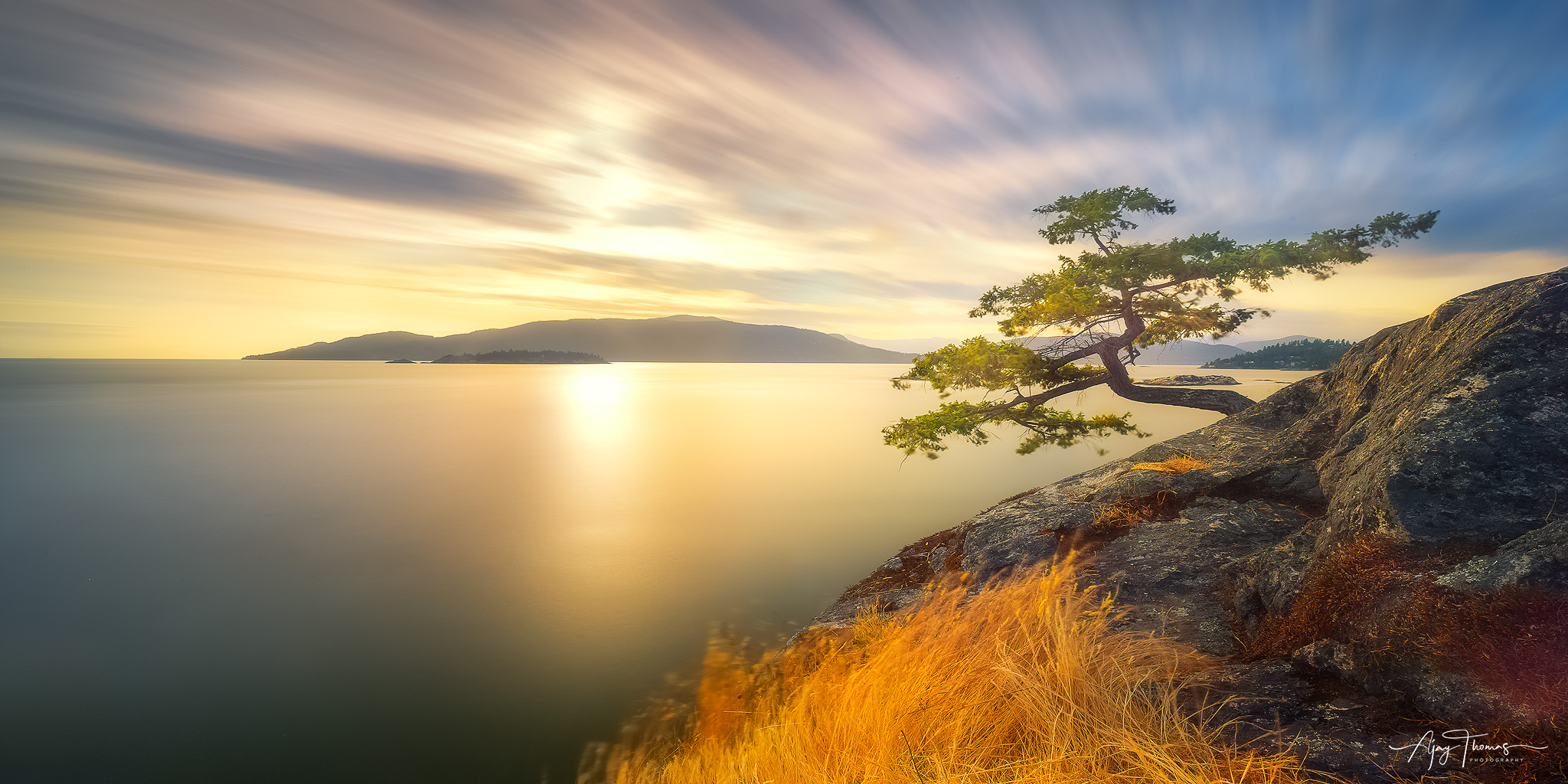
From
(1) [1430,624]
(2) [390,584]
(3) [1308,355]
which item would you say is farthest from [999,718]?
(3) [1308,355]

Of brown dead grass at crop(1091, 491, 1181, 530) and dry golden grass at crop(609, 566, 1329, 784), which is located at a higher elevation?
brown dead grass at crop(1091, 491, 1181, 530)

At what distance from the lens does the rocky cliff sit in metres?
3.17

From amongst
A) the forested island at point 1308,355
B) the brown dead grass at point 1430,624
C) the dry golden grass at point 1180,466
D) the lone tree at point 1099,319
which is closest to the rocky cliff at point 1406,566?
the brown dead grass at point 1430,624

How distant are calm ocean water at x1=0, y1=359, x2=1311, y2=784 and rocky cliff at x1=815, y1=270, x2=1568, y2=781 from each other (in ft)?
23.7

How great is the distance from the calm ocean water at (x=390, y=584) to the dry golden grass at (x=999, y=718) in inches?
141

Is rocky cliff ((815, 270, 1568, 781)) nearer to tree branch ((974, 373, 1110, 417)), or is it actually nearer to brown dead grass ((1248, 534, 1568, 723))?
brown dead grass ((1248, 534, 1568, 723))

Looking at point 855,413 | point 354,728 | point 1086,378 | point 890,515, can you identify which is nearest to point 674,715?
point 354,728

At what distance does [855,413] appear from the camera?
192 ft

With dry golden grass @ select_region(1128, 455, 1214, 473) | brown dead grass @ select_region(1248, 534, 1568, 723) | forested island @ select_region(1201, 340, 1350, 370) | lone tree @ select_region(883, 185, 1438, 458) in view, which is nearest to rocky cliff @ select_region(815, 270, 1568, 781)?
brown dead grass @ select_region(1248, 534, 1568, 723)

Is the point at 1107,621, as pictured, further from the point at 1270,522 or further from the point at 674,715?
the point at 674,715

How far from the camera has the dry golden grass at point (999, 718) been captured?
3631 mm

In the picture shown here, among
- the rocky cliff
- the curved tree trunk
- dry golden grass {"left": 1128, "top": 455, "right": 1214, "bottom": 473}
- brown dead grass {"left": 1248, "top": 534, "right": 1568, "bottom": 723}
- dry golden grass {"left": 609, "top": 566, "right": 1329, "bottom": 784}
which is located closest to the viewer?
brown dead grass {"left": 1248, "top": 534, "right": 1568, "bottom": 723}

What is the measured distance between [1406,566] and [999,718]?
316cm

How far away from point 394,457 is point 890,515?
27470mm
